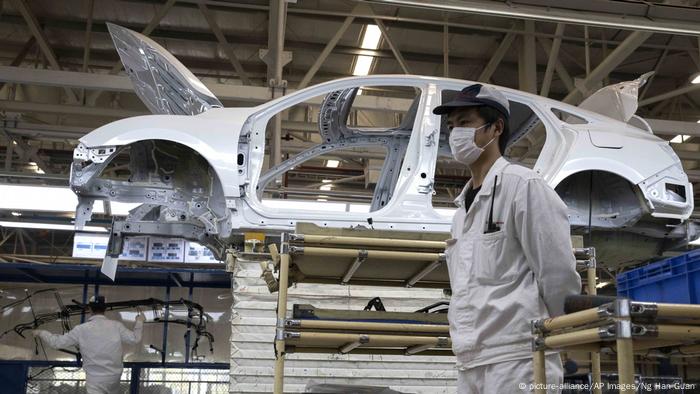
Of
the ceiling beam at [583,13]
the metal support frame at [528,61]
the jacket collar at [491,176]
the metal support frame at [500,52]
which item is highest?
the metal support frame at [500,52]

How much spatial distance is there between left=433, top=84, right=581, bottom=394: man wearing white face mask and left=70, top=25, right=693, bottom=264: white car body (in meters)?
2.66

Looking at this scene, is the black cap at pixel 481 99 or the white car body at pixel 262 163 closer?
the black cap at pixel 481 99

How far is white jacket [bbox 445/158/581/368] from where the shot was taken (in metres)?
2.20

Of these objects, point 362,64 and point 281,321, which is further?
point 362,64

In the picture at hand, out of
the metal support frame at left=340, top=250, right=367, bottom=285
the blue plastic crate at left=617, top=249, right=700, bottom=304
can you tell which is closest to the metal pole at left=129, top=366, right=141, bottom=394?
the metal support frame at left=340, top=250, right=367, bottom=285

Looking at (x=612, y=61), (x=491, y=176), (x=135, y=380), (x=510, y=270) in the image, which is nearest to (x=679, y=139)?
(x=612, y=61)

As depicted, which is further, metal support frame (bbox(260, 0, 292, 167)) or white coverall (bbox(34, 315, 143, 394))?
metal support frame (bbox(260, 0, 292, 167))

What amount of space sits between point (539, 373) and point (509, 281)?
0.33m

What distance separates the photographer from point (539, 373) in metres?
2.07

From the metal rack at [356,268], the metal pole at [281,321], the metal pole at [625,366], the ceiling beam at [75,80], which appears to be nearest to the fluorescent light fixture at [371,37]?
the ceiling beam at [75,80]

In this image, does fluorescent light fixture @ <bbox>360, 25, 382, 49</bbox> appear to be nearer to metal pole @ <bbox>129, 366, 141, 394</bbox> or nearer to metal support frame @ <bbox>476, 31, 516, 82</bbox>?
metal support frame @ <bbox>476, 31, 516, 82</bbox>

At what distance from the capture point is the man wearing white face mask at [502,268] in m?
2.20

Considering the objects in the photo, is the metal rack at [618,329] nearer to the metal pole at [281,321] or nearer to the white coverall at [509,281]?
the white coverall at [509,281]

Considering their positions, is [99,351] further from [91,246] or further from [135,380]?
[91,246]
